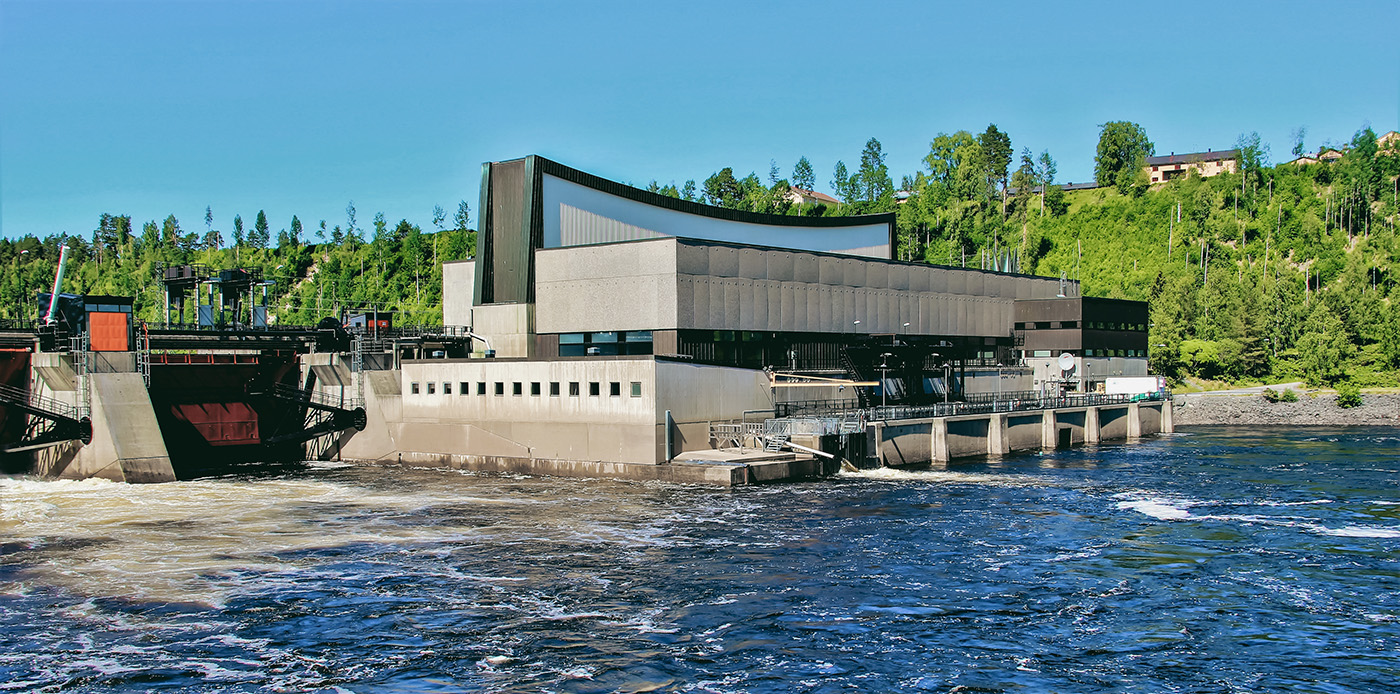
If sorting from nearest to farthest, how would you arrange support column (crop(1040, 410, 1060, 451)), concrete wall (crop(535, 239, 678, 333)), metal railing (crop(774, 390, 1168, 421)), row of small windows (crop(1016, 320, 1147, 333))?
concrete wall (crop(535, 239, 678, 333))
metal railing (crop(774, 390, 1168, 421))
support column (crop(1040, 410, 1060, 451))
row of small windows (crop(1016, 320, 1147, 333))

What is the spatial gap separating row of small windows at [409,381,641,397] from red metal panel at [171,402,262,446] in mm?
11343

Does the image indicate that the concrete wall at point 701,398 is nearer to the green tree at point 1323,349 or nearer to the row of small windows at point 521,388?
the row of small windows at point 521,388

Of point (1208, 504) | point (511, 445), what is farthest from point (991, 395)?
point (511, 445)

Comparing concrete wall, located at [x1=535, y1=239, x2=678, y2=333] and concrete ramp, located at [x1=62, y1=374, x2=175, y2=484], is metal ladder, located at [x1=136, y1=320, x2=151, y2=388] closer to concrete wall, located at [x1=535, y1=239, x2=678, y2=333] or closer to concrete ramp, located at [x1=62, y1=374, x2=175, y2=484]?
concrete ramp, located at [x1=62, y1=374, x2=175, y2=484]

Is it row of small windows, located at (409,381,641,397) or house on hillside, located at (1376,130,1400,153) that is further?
house on hillside, located at (1376,130,1400,153)

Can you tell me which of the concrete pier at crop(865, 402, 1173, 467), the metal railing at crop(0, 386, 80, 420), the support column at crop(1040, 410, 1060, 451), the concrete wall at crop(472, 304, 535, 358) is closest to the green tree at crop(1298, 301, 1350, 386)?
the concrete pier at crop(865, 402, 1173, 467)

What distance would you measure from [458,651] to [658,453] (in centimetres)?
3084

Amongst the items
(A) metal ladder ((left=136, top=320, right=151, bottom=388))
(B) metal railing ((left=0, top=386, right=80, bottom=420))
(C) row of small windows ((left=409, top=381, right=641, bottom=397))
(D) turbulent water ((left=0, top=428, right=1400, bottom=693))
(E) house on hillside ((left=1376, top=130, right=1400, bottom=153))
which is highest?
(E) house on hillside ((left=1376, top=130, right=1400, bottom=153))

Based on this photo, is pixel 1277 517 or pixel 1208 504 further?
pixel 1208 504

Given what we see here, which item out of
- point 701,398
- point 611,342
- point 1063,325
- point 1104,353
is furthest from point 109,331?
point 1104,353

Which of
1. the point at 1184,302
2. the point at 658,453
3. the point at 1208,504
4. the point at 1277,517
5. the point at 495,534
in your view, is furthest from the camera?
the point at 1184,302

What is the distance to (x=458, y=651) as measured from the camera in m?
28.2

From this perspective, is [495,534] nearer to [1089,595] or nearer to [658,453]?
[658,453]

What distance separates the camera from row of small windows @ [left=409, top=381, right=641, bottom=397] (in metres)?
60.3
